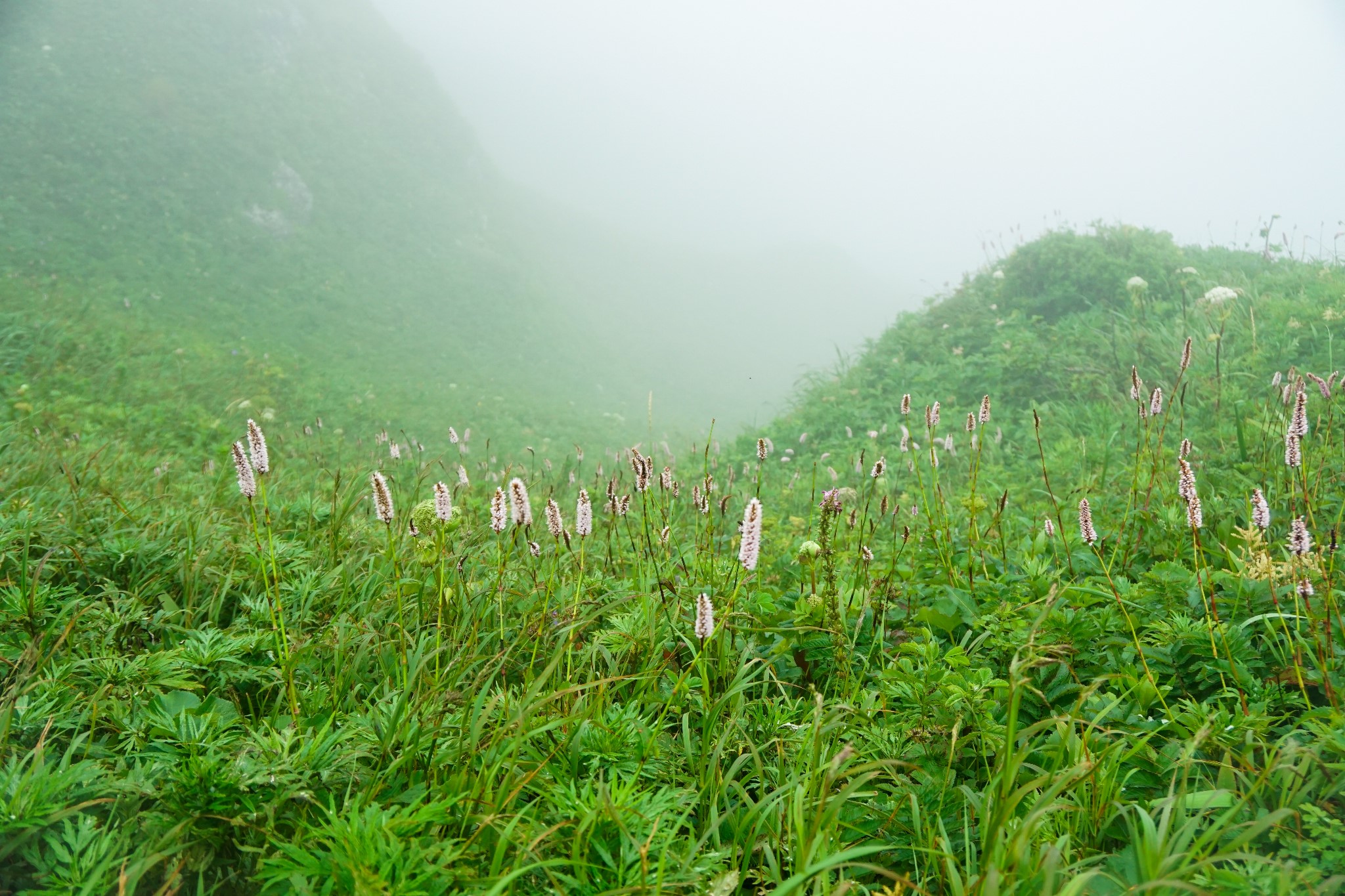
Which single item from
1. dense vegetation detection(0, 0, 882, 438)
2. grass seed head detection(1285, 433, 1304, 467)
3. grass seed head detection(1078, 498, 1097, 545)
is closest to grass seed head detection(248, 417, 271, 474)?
grass seed head detection(1078, 498, 1097, 545)

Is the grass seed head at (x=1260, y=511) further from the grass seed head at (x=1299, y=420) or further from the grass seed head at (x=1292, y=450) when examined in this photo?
the grass seed head at (x=1299, y=420)

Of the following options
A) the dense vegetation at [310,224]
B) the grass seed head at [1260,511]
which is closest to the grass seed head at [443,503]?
the grass seed head at [1260,511]

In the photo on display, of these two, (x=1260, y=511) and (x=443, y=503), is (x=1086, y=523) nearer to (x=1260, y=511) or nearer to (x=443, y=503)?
(x=1260, y=511)

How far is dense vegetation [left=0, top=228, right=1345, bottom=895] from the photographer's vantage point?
1366mm

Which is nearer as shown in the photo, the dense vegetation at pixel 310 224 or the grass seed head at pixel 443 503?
the grass seed head at pixel 443 503

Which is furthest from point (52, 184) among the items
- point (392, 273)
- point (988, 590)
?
point (988, 590)

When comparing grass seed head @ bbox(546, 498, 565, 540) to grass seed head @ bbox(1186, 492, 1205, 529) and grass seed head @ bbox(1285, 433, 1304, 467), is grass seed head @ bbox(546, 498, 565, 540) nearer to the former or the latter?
grass seed head @ bbox(1186, 492, 1205, 529)

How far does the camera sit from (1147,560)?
308cm

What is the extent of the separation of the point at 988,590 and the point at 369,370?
13889 mm

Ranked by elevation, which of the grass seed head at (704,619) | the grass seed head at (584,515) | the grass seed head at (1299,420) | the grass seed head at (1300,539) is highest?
the grass seed head at (1299,420)

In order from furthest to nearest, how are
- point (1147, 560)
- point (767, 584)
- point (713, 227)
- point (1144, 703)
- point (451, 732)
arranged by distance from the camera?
1. point (713, 227)
2. point (767, 584)
3. point (1147, 560)
4. point (1144, 703)
5. point (451, 732)

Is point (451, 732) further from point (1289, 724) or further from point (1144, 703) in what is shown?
point (1289, 724)

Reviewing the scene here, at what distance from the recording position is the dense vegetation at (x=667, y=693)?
1366mm

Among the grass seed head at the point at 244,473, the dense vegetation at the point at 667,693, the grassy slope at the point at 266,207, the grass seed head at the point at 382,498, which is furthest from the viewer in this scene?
the grassy slope at the point at 266,207
